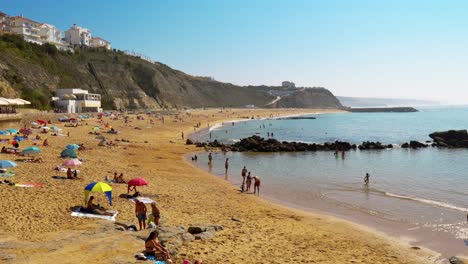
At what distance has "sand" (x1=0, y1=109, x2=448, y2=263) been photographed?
10055 millimetres

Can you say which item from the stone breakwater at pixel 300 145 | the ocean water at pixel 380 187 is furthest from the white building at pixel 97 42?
the ocean water at pixel 380 187

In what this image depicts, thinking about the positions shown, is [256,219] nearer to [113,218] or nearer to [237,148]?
[113,218]

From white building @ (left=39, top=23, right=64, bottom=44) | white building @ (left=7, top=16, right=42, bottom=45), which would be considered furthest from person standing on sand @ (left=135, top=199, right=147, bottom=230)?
white building @ (left=39, top=23, right=64, bottom=44)

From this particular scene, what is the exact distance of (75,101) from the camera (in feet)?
233

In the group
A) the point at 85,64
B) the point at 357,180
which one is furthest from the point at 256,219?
the point at 85,64

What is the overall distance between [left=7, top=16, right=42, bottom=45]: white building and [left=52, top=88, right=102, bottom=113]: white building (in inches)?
998

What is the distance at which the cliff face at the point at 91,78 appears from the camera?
64.2m

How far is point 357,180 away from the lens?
84.3 ft

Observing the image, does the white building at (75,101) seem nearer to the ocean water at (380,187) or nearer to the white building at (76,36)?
the ocean water at (380,187)

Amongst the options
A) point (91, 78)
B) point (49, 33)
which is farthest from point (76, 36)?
point (91, 78)

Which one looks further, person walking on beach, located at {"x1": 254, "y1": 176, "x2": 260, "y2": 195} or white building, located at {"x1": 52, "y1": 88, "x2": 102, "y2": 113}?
white building, located at {"x1": 52, "y1": 88, "x2": 102, "y2": 113}

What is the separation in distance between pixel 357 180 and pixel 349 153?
16160mm

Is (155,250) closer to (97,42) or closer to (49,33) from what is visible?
(49,33)

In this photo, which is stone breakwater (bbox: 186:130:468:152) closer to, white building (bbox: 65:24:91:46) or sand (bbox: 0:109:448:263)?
sand (bbox: 0:109:448:263)
